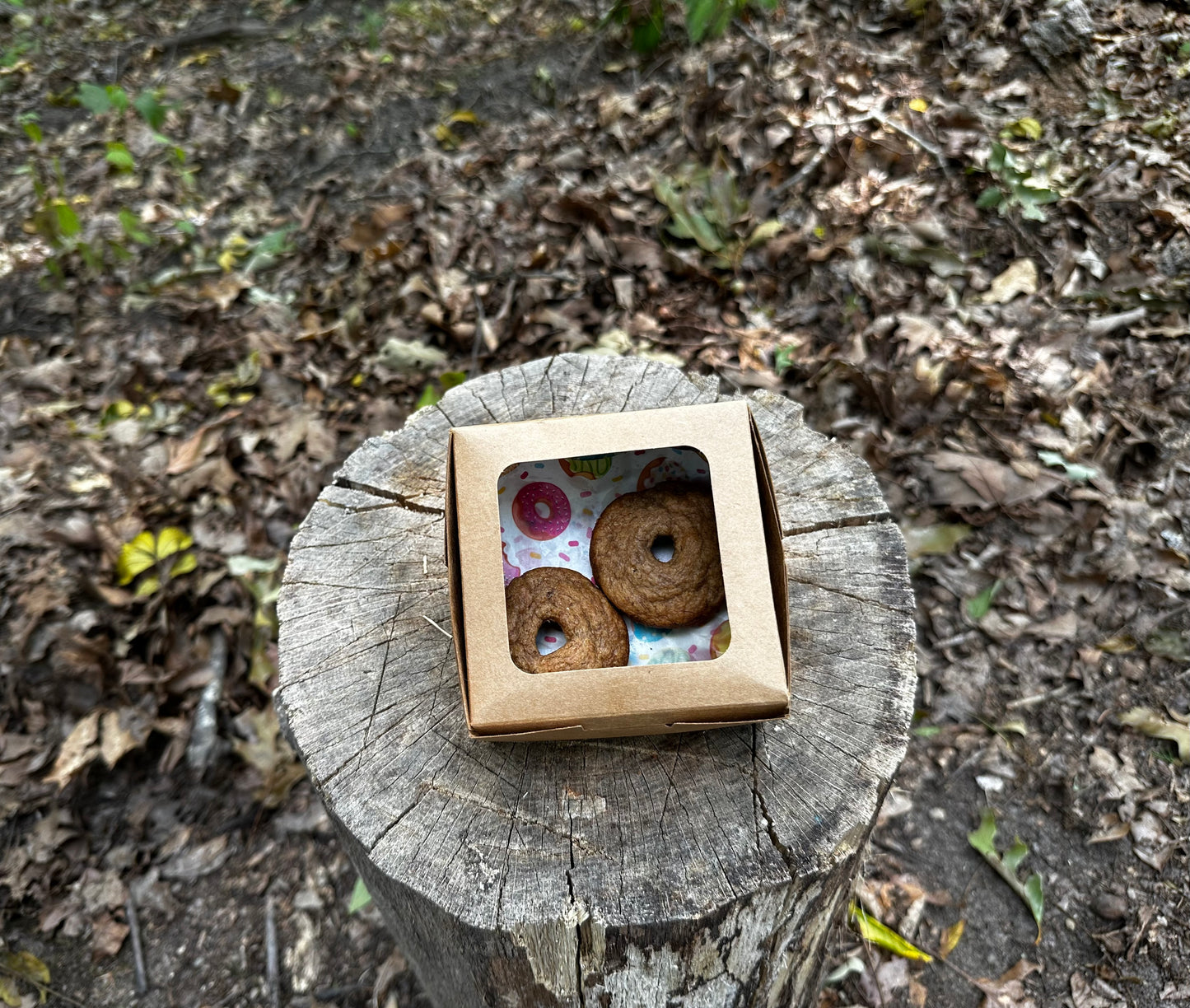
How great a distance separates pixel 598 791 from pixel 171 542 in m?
2.09

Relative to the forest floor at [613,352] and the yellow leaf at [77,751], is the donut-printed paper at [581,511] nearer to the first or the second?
the forest floor at [613,352]

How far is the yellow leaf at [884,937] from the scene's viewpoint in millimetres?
2111

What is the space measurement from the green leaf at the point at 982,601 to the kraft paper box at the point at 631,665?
1.53 metres

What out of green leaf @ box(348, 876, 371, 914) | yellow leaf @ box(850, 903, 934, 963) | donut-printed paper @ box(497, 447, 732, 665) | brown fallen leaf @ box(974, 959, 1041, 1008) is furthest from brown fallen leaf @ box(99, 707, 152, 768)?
brown fallen leaf @ box(974, 959, 1041, 1008)

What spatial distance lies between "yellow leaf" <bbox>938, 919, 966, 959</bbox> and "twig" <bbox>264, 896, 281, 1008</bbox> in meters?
1.85

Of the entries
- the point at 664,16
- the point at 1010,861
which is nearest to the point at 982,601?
the point at 1010,861

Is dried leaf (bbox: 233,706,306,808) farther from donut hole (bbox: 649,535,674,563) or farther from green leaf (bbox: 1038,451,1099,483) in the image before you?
green leaf (bbox: 1038,451,1099,483)

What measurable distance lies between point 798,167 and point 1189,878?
3063 mm

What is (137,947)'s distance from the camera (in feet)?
7.53

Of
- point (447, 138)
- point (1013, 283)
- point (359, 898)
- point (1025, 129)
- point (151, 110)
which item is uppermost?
point (151, 110)

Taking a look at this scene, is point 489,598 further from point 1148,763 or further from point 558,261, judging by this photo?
point 558,261

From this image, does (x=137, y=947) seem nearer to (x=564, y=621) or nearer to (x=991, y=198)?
(x=564, y=621)

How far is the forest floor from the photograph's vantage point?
2.30 m

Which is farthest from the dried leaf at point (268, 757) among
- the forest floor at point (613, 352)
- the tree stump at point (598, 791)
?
the tree stump at point (598, 791)
